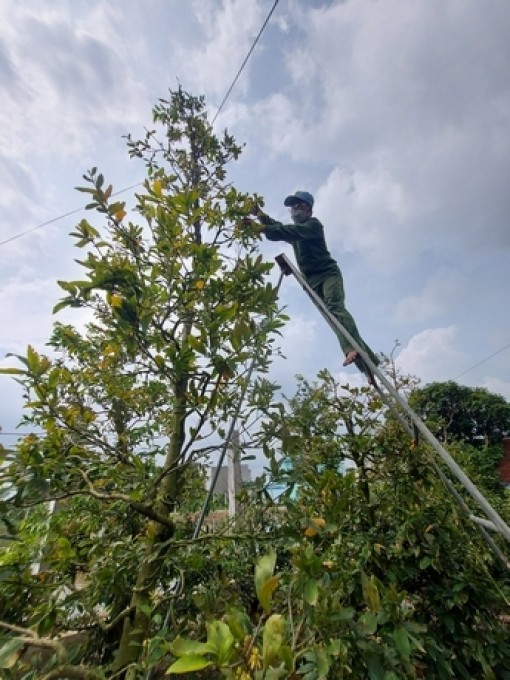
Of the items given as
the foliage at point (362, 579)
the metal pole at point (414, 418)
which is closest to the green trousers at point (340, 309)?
the metal pole at point (414, 418)

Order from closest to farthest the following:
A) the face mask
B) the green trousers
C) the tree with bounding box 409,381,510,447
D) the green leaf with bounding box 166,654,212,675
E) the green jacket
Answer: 1. the green leaf with bounding box 166,654,212,675
2. the green trousers
3. the green jacket
4. the face mask
5. the tree with bounding box 409,381,510,447

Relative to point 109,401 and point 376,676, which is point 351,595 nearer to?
point 376,676

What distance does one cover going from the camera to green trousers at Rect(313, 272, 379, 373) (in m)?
2.29

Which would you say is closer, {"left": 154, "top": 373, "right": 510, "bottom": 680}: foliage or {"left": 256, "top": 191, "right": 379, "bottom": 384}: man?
{"left": 154, "top": 373, "right": 510, "bottom": 680}: foliage

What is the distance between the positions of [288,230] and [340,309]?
723 mm

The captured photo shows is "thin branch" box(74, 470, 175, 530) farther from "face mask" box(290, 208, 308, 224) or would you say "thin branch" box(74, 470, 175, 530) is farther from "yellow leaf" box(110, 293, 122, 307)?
"face mask" box(290, 208, 308, 224)

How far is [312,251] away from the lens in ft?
9.45

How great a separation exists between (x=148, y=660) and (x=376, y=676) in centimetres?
54

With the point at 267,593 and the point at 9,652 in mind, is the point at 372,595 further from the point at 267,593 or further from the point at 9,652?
the point at 9,652

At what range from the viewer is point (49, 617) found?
972 millimetres

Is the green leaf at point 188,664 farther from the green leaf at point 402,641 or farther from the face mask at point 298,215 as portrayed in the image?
the face mask at point 298,215

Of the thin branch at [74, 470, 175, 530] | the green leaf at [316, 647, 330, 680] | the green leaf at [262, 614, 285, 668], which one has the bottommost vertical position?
the green leaf at [316, 647, 330, 680]

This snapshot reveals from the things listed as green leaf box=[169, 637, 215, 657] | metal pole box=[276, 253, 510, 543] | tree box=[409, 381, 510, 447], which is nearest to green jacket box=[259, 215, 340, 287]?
metal pole box=[276, 253, 510, 543]

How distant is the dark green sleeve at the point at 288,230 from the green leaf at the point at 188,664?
232 cm
